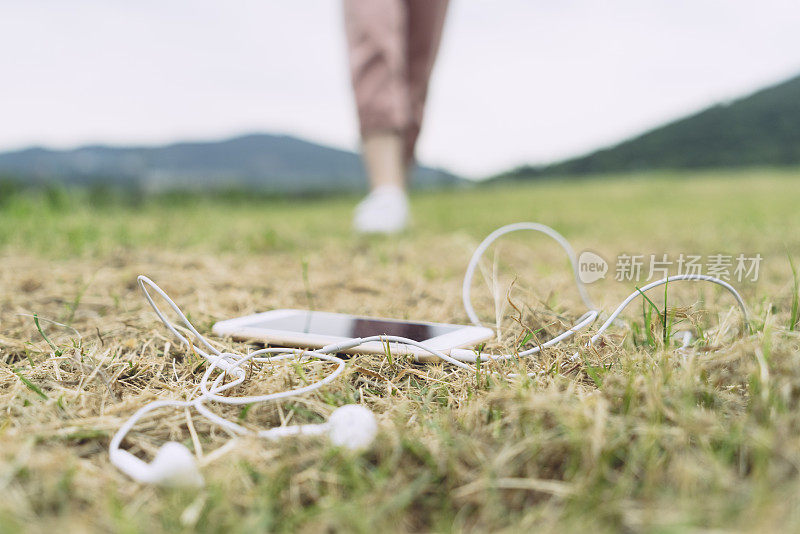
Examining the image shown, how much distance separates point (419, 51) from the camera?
3.52m

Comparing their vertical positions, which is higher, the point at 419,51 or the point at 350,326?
the point at 419,51

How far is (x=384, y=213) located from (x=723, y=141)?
99.3ft

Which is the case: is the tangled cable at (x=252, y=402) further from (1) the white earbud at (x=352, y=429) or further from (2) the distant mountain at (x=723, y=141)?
(2) the distant mountain at (x=723, y=141)

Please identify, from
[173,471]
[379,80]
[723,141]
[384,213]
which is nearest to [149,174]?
[379,80]

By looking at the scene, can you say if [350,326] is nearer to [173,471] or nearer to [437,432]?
[437,432]

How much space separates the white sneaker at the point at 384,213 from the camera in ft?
9.43

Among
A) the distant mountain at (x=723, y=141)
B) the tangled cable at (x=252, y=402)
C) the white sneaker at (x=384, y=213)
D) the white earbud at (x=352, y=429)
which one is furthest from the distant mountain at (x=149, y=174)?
the distant mountain at (x=723, y=141)

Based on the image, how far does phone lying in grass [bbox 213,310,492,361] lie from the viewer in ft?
3.30

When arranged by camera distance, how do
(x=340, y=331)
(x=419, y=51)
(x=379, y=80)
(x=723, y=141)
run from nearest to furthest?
(x=340, y=331)
(x=379, y=80)
(x=419, y=51)
(x=723, y=141)

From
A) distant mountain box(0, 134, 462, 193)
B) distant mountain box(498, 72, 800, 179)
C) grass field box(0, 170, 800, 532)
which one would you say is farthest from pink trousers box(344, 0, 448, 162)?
distant mountain box(498, 72, 800, 179)

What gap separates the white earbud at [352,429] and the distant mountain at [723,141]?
24171 millimetres

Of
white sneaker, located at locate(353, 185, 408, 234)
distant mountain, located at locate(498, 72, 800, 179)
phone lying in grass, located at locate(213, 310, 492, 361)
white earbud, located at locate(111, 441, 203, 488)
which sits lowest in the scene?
white earbud, located at locate(111, 441, 203, 488)

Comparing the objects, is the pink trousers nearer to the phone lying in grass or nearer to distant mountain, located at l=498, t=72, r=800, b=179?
the phone lying in grass

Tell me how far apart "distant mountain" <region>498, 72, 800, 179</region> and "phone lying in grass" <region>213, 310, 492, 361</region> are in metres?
23.7
